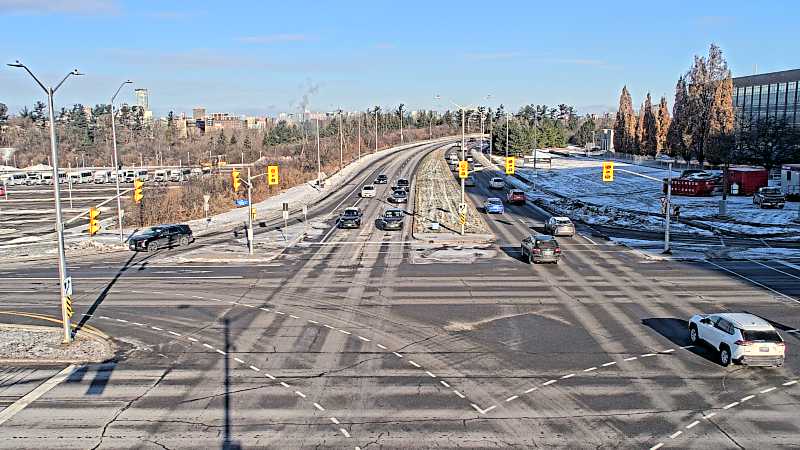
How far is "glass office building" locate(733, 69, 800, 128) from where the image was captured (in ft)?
297

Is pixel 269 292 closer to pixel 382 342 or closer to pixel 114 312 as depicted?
pixel 114 312

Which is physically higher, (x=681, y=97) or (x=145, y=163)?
(x=681, y=97)

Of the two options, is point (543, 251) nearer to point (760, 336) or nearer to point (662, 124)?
point (760, 336)

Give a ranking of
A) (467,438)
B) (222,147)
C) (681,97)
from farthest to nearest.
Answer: (222,147), (681,97), (467,438)

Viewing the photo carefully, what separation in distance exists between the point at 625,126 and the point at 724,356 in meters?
97.6

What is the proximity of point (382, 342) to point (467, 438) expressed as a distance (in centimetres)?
773

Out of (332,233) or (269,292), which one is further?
(332,233)

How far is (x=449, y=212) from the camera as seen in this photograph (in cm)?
5784

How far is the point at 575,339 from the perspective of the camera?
864 inches

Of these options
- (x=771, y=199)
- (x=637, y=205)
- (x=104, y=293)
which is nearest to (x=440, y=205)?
(x=637, y=205)

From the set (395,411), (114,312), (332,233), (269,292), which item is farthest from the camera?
(332,233)

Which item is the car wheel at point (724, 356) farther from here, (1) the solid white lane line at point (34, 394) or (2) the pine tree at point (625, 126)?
(2) the pine tree at point (625, 126)

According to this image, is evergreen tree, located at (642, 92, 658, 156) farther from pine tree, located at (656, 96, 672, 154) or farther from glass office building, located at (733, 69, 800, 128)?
glass office building, located at (733, 69, 800, 128)

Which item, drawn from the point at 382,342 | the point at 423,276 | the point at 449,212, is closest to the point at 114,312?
the point at 382,342
